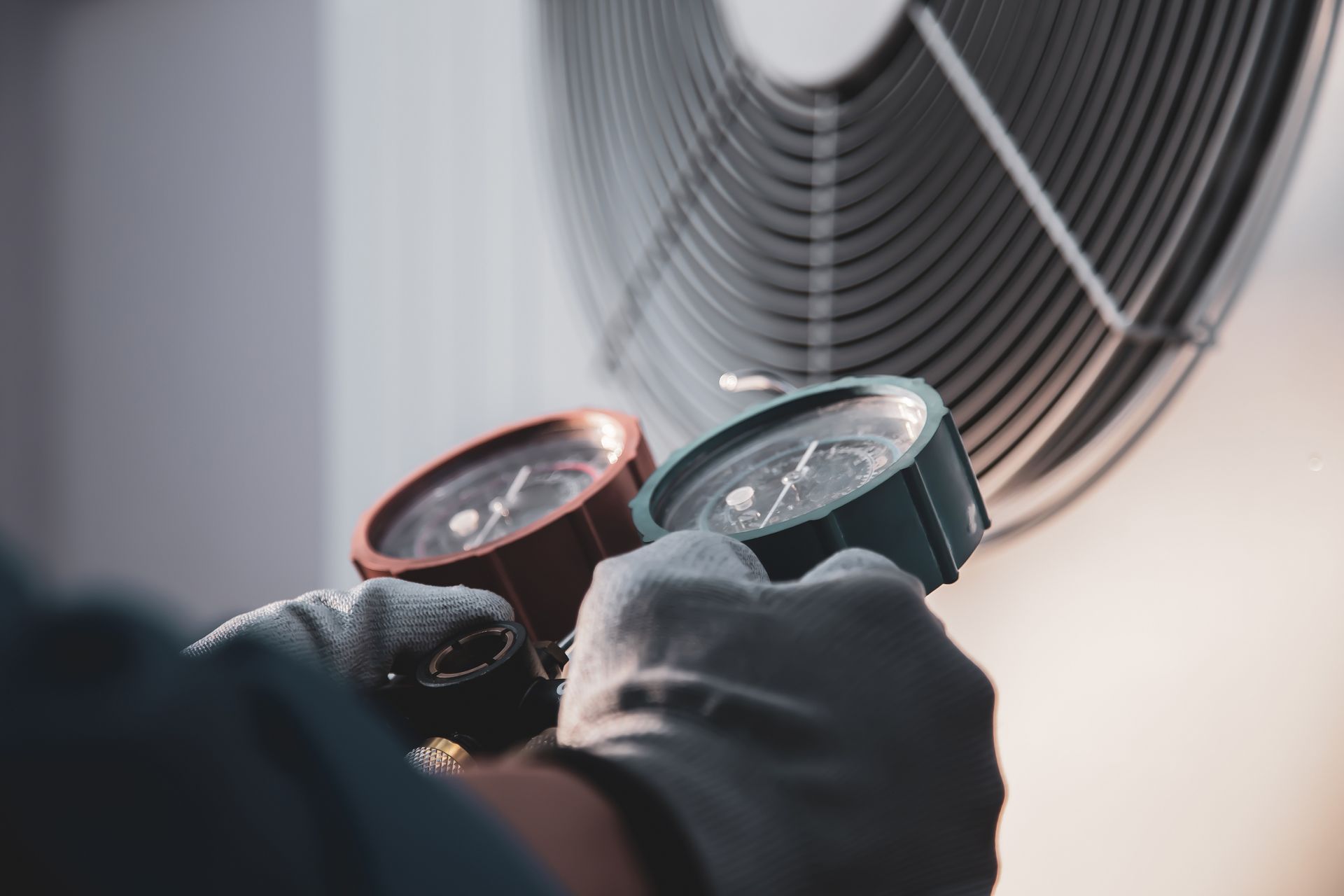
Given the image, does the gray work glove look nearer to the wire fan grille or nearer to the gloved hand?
the gloved hand

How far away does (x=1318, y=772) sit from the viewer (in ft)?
2.15

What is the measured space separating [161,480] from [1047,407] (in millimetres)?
1919

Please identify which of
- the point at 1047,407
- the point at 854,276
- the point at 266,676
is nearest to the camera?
the point at 266,676

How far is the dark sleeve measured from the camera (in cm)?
17

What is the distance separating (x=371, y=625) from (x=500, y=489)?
245mm

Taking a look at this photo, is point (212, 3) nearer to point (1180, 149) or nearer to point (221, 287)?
point (221, 287)

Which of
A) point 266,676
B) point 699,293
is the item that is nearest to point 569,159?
point 699,293

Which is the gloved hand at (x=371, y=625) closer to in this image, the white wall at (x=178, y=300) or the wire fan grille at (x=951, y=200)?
the wire fan grille at (x=951, y=200)

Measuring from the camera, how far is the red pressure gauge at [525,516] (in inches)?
24.2

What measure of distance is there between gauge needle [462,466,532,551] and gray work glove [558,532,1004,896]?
0.34 meters

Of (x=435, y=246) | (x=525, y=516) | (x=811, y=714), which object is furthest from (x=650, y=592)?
(x=435, y=246)

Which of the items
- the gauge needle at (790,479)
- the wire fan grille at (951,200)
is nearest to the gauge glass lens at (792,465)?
the gauge needle at (790,479)

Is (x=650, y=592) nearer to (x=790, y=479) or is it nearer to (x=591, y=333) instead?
(x=790, y=479)

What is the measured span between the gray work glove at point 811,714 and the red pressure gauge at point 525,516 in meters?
0.23
